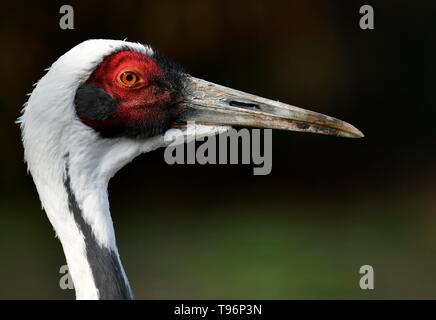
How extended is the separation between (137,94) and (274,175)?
6226 millimetres

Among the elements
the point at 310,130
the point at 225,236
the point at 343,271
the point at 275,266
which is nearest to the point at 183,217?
the point at 225,236

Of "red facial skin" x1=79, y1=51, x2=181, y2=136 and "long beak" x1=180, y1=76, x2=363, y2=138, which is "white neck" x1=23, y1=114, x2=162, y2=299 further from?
"long beak" x1=180, y1=76, x2=363, y2=138

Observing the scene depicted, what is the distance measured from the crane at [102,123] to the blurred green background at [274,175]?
435 cm

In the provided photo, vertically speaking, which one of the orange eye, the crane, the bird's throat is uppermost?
the orange eye

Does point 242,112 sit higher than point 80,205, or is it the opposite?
point 242,112

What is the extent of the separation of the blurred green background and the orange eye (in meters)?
4.45

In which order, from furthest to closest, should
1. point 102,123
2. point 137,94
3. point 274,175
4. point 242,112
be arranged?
point 274,175, point 242,112, point 137,94, point 102,123

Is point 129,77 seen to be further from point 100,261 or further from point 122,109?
point 100,261

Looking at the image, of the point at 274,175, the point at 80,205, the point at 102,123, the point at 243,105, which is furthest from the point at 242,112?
the point at 274,175

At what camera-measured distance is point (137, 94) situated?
13.4ft

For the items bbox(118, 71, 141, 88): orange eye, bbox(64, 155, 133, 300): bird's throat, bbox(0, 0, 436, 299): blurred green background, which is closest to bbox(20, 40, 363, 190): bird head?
bbox(118, 71, 141, 88): orange eye

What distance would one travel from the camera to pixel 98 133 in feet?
13.0

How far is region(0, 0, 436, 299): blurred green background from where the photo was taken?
28.9 ft
